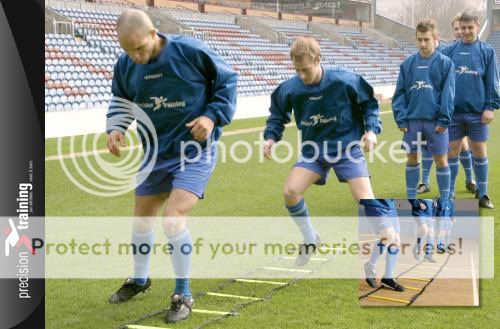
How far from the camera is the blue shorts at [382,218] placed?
16.5ft

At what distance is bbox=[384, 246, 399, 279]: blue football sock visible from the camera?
4.77 m

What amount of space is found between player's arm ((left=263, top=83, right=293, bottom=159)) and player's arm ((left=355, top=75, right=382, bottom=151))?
1.89ft

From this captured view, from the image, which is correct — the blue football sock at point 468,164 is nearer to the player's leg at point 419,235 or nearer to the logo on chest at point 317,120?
the player's leg at point 419,235

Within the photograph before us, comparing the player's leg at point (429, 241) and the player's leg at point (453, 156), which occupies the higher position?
the player's leg at point (453, 156)

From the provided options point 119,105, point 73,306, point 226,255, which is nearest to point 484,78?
point 226,255

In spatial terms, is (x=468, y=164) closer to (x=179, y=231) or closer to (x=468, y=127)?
(x=468, y=127)

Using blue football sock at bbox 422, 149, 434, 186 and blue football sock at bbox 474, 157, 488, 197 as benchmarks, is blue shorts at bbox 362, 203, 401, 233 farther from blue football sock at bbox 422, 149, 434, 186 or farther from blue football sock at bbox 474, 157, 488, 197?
blue football sock at bbox 422, 149, 434, 186

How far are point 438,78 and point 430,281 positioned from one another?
8.06 ft

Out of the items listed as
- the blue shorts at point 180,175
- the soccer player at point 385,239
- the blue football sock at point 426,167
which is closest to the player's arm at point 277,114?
the soccer player at point 385,239

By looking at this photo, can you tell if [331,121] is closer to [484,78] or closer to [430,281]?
[430,281]

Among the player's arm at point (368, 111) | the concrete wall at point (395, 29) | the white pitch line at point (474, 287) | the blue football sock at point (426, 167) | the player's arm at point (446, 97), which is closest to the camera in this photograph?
the white pitch line at point (474, 287)

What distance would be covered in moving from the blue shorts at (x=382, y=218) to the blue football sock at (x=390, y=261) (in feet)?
0.60

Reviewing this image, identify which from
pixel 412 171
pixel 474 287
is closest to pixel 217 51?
pixel 412 171

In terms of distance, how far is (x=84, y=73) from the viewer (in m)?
20.5
